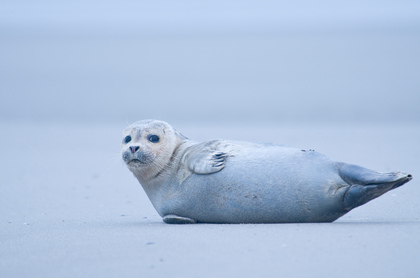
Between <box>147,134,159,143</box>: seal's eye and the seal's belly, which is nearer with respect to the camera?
the seal's belly

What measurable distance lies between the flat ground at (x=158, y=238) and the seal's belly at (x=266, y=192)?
0.18 m

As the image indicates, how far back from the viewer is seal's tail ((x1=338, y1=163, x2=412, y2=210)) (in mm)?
4902

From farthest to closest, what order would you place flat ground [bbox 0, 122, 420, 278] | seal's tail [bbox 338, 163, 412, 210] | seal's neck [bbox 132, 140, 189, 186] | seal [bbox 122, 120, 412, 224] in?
seal's neck [bbox 132, 140, 189, 186] → seal [bbox 122, 120, 412, 224] → seal's tail [bbox 338, 163, 412, 210] → flat ground [bbox 0, 122, 420, 278]

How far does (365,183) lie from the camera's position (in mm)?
5062

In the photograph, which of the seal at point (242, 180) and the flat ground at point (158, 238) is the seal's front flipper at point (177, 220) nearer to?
the seal at point (242, 180)

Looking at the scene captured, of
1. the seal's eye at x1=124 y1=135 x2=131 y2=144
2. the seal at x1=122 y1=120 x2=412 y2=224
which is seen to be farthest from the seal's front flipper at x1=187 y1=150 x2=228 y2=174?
the seal's eye at x1=124 y1=135 x2=131 y2=144

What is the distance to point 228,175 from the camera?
5512 mm

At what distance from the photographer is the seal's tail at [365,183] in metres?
4.90

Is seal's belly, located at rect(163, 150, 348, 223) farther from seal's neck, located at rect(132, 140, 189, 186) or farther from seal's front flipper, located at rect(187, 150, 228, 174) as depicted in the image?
seal's neck, located at rect(132, 140, 189, 186)

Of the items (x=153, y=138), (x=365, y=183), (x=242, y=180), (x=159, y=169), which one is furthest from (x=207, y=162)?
(x=365, y=183)

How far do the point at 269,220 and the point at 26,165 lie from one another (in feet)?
20.4

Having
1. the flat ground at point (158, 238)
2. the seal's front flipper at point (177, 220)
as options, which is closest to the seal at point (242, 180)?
the seal's front flipper at point (177, 220)

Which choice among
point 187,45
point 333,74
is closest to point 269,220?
point 333,74

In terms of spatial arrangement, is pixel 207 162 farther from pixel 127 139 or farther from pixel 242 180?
pixel 127 139
